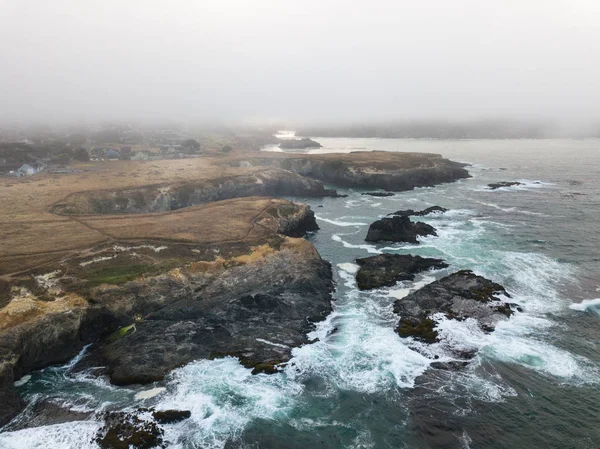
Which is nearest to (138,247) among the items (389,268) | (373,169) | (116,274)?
(116,274)

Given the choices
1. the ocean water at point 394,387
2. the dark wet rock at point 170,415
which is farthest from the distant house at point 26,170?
the dark wet rock at point 170,415

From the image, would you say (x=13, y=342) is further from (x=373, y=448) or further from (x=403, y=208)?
(x=403, y=208)

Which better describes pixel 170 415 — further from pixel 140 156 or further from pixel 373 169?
pixel 140 156

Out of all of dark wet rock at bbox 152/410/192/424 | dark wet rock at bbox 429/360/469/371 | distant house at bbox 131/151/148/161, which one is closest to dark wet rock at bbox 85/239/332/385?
dark wet rock at bbox 152/410/192/424

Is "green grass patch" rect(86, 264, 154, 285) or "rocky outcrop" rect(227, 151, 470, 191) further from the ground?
"rocky outcrop" rect(227, 151, 470, 191)

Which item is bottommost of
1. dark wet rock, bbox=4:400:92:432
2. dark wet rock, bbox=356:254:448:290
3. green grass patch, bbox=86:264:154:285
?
dark wet rock, bbox=4:400:92:432

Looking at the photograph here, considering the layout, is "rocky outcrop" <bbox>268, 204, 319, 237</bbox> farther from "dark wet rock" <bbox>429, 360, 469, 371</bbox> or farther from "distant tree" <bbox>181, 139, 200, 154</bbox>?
"distant tree" <bbox>181, 139, 200, 154</bbox>

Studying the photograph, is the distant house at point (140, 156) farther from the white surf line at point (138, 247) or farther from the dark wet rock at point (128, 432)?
the dark wet rock at point (128, 432)
